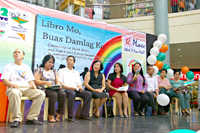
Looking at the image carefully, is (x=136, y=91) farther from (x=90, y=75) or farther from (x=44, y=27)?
(x=44, y=27)

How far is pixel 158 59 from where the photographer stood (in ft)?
17.4

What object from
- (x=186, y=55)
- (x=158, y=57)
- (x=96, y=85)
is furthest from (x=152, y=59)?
(x=186, y=55)

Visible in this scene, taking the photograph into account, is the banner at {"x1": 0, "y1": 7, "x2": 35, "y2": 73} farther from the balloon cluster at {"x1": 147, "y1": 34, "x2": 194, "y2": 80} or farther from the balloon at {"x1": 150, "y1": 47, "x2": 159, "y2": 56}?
the balloon at {"x1": 150, "y1": 47, "x2": 159, "y2": 56}

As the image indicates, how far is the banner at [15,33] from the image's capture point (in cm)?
324

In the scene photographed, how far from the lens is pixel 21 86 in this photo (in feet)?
8.94

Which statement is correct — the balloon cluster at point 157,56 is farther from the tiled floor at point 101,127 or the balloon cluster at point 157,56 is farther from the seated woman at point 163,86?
Answer: the tiled floor at point 101,127

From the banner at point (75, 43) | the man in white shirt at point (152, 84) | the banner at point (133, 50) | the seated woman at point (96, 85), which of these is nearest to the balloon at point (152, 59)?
the banner at point (133, 50)

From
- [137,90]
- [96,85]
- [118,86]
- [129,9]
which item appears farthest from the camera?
[129,9]

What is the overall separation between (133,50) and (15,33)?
274 cm

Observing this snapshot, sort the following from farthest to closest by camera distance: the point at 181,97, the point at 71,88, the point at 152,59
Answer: the point at 152,59 < the point at 181,97 < the point at 71,88

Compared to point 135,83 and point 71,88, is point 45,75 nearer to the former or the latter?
point 71,88

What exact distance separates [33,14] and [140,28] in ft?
16.0

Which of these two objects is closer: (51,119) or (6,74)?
(6,74)

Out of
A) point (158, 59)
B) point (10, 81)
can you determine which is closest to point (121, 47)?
point (158, 59)
